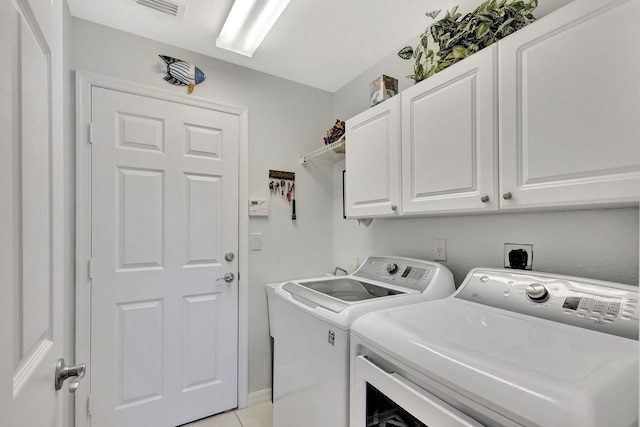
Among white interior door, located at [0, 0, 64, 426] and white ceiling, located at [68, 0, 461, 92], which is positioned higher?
white ceiling, located at [68, 0, 461, 92]

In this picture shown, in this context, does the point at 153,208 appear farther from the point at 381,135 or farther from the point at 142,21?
the point at 381,135

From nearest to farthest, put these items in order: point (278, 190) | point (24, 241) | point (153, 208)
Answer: point (24, 241) < point (153, 208) < point (278, 190)

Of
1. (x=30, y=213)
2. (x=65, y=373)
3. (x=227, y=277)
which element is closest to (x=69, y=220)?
(x=227, y=277)

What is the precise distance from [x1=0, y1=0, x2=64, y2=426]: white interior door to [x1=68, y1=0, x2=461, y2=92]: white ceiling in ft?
3.66

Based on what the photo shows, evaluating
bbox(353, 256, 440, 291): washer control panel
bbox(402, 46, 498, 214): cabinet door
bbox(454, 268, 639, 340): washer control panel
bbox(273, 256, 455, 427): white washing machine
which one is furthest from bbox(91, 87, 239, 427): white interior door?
bbox(454, 268, 639, 340): washer control panel

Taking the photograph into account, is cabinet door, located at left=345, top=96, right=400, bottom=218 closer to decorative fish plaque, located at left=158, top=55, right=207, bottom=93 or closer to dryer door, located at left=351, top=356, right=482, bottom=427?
dryer door, located at left=351, top=356, right=482, bottom=427

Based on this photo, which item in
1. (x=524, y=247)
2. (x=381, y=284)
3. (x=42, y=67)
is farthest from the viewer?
(x=381, y=284)

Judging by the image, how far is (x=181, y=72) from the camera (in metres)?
1.93

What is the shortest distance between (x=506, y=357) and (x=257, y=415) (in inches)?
73.3

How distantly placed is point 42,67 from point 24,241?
1.27ft

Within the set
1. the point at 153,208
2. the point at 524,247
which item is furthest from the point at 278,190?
the point at 524,247

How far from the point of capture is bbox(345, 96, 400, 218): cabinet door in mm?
1542

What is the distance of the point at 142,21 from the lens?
170cm

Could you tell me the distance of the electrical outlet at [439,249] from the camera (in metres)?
1.64
